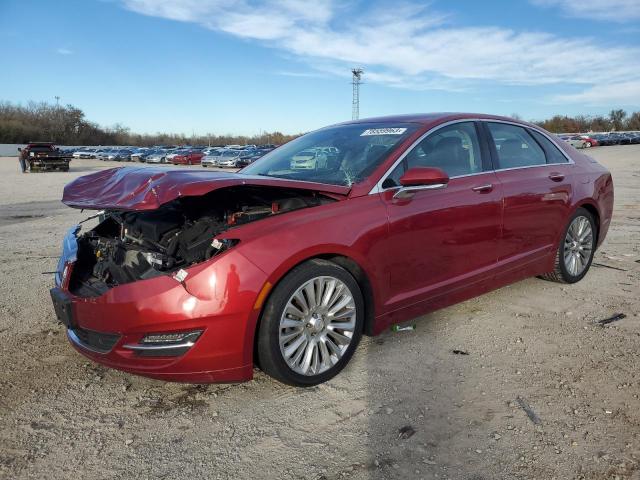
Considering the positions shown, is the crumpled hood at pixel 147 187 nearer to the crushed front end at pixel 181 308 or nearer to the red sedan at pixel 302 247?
the red sedan at pixel 302 247

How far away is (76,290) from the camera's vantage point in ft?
10.6

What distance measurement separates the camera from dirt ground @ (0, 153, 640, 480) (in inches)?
92.6

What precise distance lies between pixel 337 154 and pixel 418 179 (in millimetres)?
821

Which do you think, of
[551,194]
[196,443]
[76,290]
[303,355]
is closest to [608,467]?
[303,355]

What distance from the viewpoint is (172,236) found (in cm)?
331

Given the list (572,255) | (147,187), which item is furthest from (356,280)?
(572,255)

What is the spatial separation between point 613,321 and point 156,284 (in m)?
3.53

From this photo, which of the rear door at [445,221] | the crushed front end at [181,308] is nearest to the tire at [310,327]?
the crushed front end at [181,308]

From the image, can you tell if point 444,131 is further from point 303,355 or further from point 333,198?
point 303,355

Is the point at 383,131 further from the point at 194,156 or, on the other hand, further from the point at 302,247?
the point at 194,156

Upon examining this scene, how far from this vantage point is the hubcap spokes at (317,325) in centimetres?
296

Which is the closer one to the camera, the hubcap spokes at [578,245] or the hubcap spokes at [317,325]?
the hubcap spokes at [317,325]

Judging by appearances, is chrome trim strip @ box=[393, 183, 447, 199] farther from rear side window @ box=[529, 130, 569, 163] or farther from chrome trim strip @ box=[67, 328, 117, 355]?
chrome trim strip @ box=[67, 328, 117, 355]

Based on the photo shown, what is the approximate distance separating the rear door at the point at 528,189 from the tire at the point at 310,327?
1.62 metres
